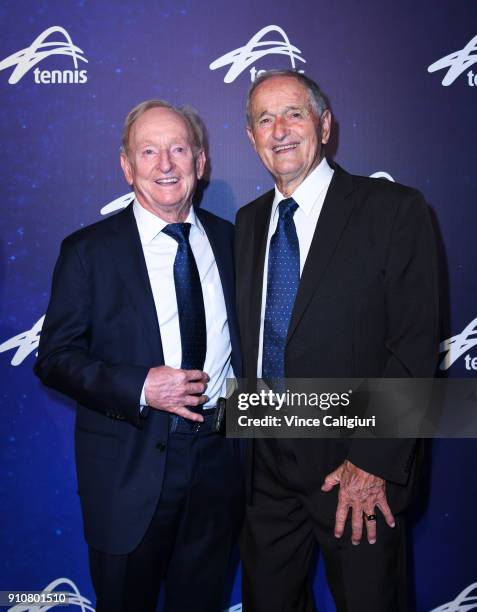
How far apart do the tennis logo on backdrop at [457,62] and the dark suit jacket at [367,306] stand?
870 millimetres

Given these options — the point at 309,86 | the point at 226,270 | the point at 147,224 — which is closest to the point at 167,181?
the point at 147,224

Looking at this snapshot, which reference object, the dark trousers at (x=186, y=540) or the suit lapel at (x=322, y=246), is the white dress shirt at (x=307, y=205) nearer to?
the suit lapel at (x=322, y=246)

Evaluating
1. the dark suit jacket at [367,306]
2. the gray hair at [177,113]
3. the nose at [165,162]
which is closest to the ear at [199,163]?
the gray hair at [177,113]

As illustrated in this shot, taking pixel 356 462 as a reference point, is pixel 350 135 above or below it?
above

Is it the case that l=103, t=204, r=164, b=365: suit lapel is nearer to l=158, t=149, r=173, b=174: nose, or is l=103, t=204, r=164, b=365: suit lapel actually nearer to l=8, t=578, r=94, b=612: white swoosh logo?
l=158, t=149, r=173, b=174: nose

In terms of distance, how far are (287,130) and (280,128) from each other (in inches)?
1.0

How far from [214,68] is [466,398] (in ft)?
5.76

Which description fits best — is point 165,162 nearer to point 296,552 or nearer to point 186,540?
point 186,540

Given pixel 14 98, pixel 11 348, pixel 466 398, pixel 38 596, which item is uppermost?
pixel 14 98

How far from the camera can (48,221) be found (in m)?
2.62

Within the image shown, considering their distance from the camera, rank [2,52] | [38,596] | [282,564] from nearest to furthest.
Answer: [282,564]
[2,52]
[38,596]

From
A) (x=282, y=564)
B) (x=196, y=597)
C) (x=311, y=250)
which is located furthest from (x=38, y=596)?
(x=311, y=250)

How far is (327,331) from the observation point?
6.38 feet

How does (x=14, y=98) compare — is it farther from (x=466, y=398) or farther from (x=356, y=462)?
(x=466, y=398)
